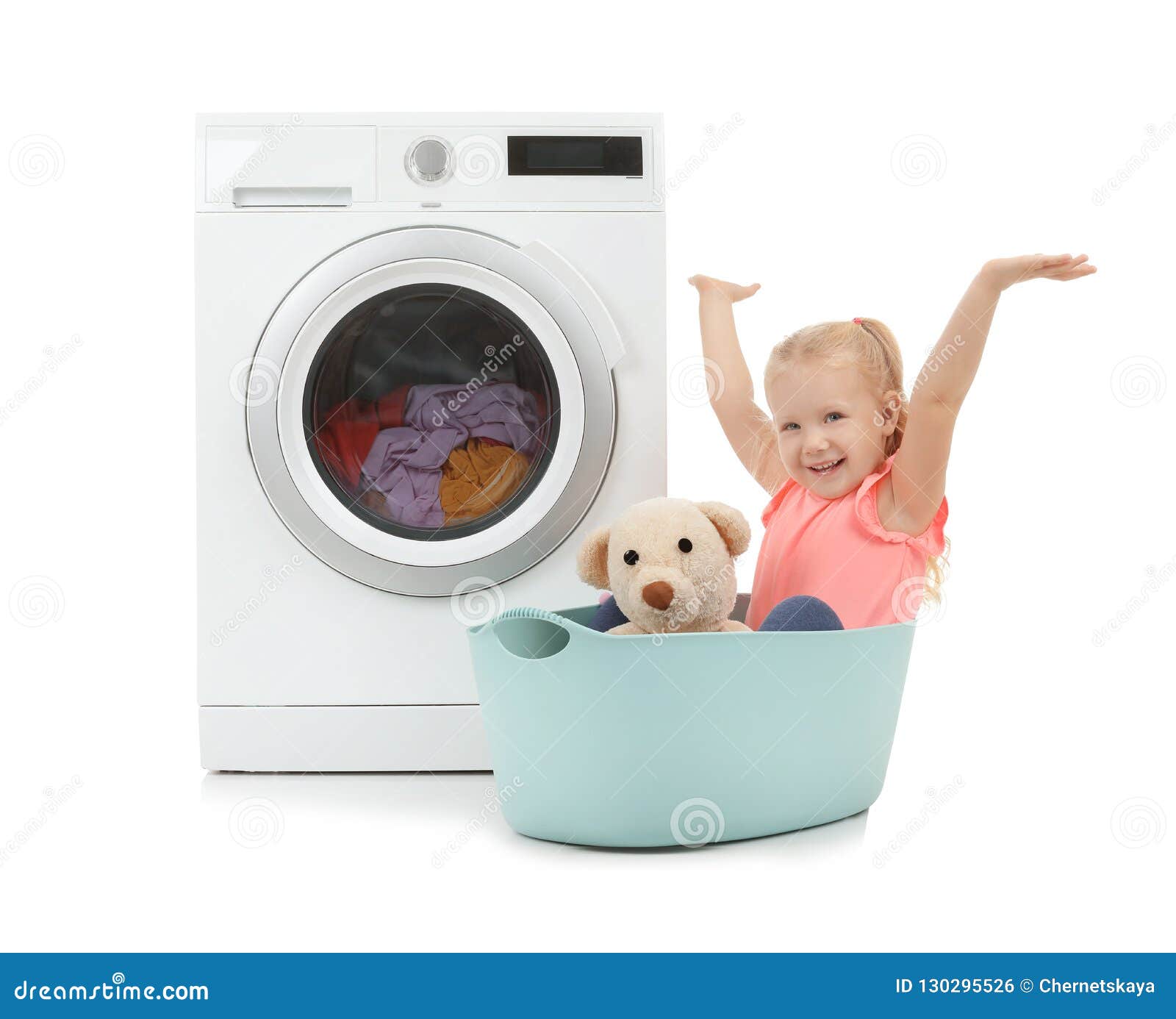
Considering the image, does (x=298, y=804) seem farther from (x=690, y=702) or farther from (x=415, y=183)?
(x=415, y=183)

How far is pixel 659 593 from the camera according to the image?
5.36 feet

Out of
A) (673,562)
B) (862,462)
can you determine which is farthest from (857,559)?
(673,562)

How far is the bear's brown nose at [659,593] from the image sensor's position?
1.63 metres

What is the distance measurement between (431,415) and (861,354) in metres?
0.76

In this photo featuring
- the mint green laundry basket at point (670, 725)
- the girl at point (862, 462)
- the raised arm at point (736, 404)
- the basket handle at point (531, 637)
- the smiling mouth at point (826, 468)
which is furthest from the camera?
the raised arm at point (736, 404)

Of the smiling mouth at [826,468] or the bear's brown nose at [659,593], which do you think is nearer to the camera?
the bear's brown nose at [659,593]

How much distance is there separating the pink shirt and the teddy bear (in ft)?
0.73

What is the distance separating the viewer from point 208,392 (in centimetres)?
208

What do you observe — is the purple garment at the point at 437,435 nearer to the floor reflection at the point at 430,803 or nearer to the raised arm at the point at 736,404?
the raised arm at the point at 736,404

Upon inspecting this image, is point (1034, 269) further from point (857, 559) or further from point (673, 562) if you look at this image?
point (673, 562)

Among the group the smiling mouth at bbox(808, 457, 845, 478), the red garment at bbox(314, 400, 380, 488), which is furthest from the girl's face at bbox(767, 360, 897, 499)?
the red garment at bbox(314, 400, 380, 488)

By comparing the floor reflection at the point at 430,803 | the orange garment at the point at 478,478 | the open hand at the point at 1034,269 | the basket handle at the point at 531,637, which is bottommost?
the floor reflection at the point at 430,803

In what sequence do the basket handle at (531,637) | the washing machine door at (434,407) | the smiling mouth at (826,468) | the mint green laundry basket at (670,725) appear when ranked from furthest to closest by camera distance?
the washing machine door at (434,407) → the smiling mouth at (826,468) → the basket handle at (531,637) → the mint green laundry basket at (670,725)

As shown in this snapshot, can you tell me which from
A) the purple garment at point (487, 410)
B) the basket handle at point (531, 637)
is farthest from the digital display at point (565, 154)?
the basket handle at point (531, 637)
